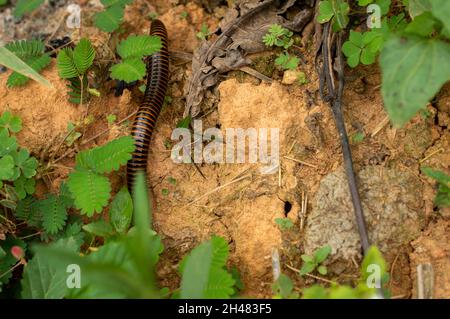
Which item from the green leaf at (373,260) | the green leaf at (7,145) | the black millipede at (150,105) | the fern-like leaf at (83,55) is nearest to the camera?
the green leaf at (373,260)

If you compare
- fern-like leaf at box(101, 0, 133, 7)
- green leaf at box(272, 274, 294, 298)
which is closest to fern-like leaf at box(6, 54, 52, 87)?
fern-like leaf at box(101, 0, 133, 7)

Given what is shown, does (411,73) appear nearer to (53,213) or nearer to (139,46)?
(139,46)

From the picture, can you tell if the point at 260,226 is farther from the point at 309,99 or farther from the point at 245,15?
the point at 245,15

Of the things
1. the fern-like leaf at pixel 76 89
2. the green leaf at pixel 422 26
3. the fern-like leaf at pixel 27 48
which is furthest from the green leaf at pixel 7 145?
the green leaf at pixel 422 26

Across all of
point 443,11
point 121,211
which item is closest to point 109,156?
point 121,211

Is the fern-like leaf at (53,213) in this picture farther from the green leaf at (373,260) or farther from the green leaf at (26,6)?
the green leaf at (373,260)

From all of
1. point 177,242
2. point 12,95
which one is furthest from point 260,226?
point 12,95

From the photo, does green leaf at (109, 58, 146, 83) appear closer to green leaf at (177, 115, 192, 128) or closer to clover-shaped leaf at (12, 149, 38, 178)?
green leaf at (177, 115, 192, 128)
